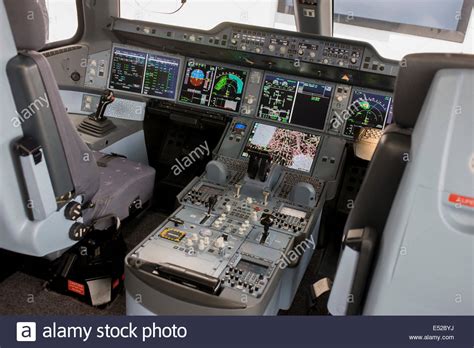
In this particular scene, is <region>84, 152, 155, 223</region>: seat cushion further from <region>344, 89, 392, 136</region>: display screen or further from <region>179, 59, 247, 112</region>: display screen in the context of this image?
<region>344, 89, 392, 136</region>: display screen

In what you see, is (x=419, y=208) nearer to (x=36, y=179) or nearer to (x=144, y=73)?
(x=36, y=179)

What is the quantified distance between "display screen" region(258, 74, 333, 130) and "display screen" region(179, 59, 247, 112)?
193mm

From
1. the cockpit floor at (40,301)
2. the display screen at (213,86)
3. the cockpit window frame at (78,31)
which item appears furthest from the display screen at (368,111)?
the cockpit window frame at (78,31)

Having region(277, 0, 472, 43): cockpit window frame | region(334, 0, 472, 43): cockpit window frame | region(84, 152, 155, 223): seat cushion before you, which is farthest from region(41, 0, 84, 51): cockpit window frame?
region(334, 0, 472, 43): cockpit window frame

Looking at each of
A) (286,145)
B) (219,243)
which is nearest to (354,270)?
(219,243)

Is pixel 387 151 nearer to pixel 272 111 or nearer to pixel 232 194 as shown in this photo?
pixel 232 194

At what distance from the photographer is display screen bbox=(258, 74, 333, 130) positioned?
3166 millimetres

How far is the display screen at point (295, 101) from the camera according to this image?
3166 mm

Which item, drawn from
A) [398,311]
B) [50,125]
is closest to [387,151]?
[398,311]

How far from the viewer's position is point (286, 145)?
311cm

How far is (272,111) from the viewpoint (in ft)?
10.7

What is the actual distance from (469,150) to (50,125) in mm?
1519

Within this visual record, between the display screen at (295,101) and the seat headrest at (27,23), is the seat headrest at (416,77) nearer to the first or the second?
the seat headrest at (27,23)

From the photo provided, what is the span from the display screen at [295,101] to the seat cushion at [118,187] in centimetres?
94
